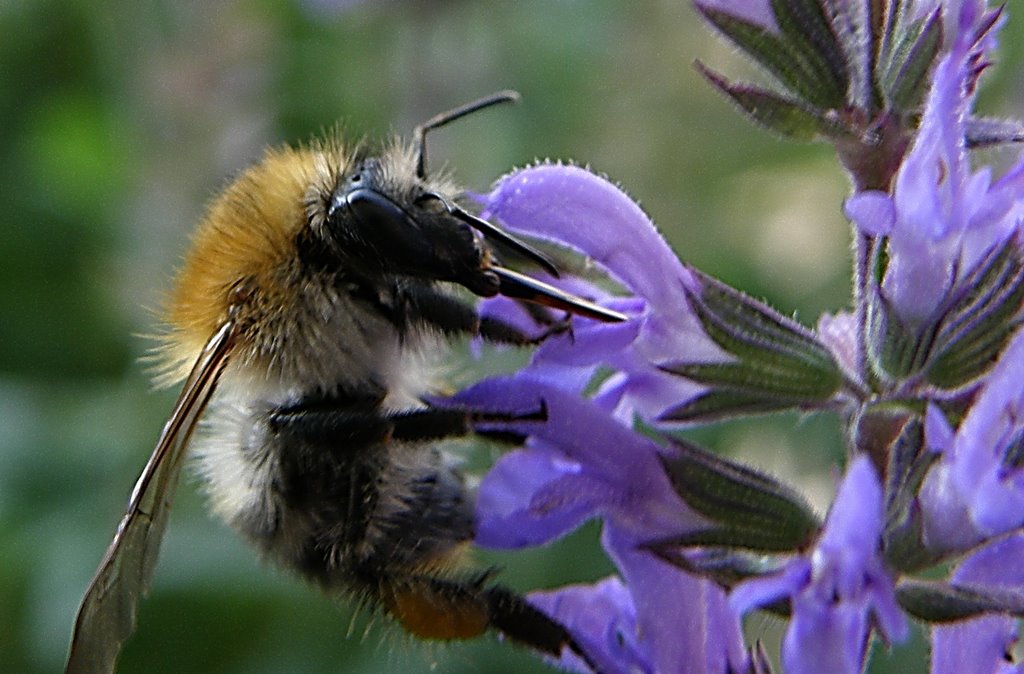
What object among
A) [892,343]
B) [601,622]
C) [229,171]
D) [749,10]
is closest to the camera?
[892,343]

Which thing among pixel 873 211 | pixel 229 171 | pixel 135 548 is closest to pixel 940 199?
pixel 873 211

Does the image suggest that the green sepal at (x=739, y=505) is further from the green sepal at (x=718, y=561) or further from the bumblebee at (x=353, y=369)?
the bumblebee at (x=353, y=369)

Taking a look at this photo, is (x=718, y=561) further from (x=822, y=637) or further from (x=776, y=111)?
(x=776, y=111)

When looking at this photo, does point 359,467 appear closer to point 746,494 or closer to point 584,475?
point 584,475

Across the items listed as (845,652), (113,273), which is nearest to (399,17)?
(113,273)

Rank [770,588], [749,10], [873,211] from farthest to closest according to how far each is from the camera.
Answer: [749,10], [873,211], [770,588]
